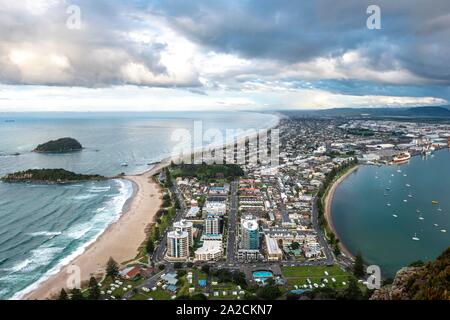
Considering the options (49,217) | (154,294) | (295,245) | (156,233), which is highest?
(49,217)

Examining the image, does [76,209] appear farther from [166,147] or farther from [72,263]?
[166,147]

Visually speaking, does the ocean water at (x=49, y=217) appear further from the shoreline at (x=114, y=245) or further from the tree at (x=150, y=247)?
the tree at (x=150, y=247)

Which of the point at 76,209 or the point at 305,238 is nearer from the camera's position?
the point at 305,238

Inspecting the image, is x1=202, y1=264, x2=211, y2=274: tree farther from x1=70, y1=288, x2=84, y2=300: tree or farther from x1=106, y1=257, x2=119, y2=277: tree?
x1=70, y1=288, x2=84, y2=300: tree

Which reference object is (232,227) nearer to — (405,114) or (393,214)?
(393,214)

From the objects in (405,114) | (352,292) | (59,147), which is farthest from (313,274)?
(405,114)

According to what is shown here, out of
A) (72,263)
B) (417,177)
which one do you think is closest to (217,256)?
(72,263)
